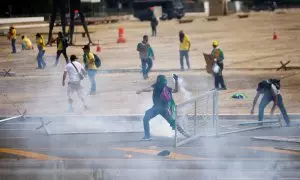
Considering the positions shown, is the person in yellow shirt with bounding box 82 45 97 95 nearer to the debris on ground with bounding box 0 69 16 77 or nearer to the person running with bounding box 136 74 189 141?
the person running with bounding box 136 74 189 141

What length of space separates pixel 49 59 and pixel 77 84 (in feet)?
56.9

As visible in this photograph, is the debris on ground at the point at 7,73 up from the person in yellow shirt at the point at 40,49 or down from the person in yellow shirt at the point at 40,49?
down

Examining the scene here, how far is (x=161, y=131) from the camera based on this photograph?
18172 mm

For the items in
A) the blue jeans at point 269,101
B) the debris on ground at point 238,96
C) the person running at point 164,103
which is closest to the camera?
the person running at point 164,103

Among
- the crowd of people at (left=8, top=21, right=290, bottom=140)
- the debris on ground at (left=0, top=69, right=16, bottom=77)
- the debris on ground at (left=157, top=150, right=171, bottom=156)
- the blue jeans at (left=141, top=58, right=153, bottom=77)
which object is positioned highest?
the crowd of people at (left=8, top=21, right=290, bottom=140)

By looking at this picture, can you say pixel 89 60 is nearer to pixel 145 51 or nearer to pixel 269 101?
pixel 145 51

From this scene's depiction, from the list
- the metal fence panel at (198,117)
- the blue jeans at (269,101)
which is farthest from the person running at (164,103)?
the blue jeans at (269,101)

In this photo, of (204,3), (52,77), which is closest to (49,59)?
(52,77)

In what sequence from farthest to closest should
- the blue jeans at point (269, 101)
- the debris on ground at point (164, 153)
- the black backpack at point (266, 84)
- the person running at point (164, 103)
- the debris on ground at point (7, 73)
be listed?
1. the debris on ground at point (7, 73)
2. the blue jeans at point (269, 101)
3. the black backpack at point (266, 84)
4. the person running at point (164, 103)
5. the debris on ground at point (164, 153)

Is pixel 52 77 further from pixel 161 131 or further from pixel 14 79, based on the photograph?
pixel 161 131

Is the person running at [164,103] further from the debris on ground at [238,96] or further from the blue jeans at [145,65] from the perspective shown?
the blue jeans at [145,65]

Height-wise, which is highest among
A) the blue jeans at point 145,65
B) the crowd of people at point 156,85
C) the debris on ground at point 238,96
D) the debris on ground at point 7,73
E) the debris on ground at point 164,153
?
the crowd of people at point 156,85

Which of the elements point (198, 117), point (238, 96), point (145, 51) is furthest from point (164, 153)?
point (145, 51)

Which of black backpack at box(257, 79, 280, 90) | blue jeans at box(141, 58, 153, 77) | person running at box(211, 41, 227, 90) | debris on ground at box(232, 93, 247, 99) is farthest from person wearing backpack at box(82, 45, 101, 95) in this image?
black backpack at box(257, 79, 280, 90)
